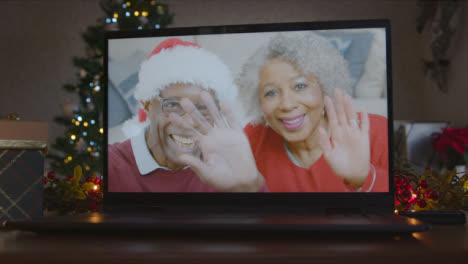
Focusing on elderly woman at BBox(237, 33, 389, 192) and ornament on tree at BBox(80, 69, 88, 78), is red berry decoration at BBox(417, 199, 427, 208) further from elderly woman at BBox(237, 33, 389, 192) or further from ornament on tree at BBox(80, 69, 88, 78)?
ornament on tree at BBox(80, 69, 88, 78)

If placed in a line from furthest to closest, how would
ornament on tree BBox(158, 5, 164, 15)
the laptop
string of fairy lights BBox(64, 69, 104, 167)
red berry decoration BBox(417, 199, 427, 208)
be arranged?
ornament on tree BBox(158, 5, 164, 15), string of fairy lights BBox(64, 69, 104, 167), red berry decoration BBox(417, 199, 427, 208), the laptop

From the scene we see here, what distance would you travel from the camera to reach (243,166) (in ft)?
3.08

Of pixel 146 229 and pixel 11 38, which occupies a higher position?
pixel 11 38

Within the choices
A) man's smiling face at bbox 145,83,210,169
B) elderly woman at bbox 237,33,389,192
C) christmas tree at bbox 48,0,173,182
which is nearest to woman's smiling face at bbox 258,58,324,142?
elderly woman at bbox 237,33,389,192

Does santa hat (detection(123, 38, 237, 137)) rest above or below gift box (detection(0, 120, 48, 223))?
above

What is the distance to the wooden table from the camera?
56 centimetres

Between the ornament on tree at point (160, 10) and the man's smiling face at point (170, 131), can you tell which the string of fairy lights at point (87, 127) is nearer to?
the ornament on tree at point (160, 10)

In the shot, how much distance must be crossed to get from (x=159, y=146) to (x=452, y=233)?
0.69 metres

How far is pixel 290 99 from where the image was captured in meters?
0.94

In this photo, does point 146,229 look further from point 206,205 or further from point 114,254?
point 206,205

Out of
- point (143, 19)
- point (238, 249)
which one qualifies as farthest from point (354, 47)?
point (143, 19)

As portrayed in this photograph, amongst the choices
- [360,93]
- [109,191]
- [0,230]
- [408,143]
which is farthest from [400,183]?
[408,143]

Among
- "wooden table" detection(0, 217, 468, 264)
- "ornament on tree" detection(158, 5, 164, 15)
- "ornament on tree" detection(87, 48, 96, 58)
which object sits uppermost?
"ornament on tree" detection(158, 5, 164, 15)

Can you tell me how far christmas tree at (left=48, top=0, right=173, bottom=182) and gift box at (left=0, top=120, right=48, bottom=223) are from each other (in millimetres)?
1030
